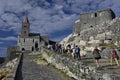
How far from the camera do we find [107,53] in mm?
26016

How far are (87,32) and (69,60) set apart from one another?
32186 mm

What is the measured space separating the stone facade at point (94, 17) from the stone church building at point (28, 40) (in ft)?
109

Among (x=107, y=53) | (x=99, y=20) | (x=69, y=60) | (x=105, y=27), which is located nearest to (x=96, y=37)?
(x=105, y=27)

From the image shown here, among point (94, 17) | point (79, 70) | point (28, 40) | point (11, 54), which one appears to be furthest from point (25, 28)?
point (79, 70)

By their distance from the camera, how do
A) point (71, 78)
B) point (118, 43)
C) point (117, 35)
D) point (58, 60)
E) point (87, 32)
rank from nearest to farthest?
point (71, 78)
point (58, 60)
point (118, 43)
point (117, 35)
point (87, 32)

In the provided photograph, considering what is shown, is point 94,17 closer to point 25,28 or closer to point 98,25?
point 98,25

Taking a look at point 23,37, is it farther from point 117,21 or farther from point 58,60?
point 58,60

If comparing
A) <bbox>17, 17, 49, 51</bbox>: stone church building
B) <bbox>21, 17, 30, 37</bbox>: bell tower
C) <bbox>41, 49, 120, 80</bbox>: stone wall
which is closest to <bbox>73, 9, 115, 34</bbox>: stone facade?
<bbox>41, 49, 120, 80</bbox>: stone wall

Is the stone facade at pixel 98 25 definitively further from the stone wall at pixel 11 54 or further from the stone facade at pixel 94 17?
the stone wall at pixel 11 54

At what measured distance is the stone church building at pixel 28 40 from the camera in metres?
88.2

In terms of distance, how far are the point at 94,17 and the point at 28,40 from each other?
4028 cm

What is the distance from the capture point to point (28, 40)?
89688 mm

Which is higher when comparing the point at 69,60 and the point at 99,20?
the point at 99,20

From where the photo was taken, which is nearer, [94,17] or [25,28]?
[94,17]
